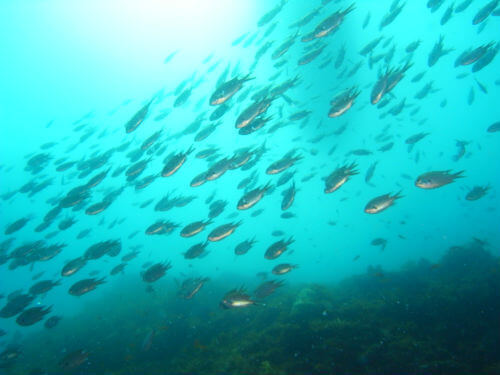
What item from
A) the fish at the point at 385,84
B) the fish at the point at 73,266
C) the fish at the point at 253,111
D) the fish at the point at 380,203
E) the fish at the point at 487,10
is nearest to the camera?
the fish at the point at 380,203

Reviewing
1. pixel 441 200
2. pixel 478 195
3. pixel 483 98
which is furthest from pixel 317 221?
pixel 483 98

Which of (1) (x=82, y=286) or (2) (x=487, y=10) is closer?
(1) (x=82, y=286)

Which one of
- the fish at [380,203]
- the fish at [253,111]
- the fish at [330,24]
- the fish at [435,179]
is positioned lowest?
the fish at [380,203]

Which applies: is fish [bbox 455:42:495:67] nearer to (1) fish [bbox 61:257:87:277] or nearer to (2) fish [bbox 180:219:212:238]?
(2) fish [bbox 180:219:212:238]

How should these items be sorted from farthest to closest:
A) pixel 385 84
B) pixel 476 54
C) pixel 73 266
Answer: pixel 73 266 < pixel 476 54 < pixel 385 84

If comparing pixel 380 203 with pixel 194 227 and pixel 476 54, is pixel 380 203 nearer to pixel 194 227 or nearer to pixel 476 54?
pixel 194 227

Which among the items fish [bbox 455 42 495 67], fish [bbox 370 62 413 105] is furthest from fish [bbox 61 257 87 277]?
fish [bbox 455 42 495 67]

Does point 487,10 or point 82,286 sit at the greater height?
point 487,10

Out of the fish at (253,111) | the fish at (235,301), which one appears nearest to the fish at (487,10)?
the fish at (253,111)

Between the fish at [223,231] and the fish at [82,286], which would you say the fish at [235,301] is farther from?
the fish at [82,286]

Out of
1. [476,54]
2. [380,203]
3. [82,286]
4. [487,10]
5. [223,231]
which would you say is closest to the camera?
[380,203]

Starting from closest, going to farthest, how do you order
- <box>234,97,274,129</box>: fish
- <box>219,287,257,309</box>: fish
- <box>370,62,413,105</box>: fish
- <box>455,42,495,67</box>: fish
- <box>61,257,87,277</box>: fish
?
<box>219,287,257,309</box>: fish
<box>370,62,413,105</box>: fish
<box>234,97,274,129</box>: fish
<box>455,42,495,67</box>: fish
<box>61,257,87,277</box>: fish

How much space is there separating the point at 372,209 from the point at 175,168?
515 cm

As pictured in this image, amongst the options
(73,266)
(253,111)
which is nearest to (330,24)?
(253,111)
